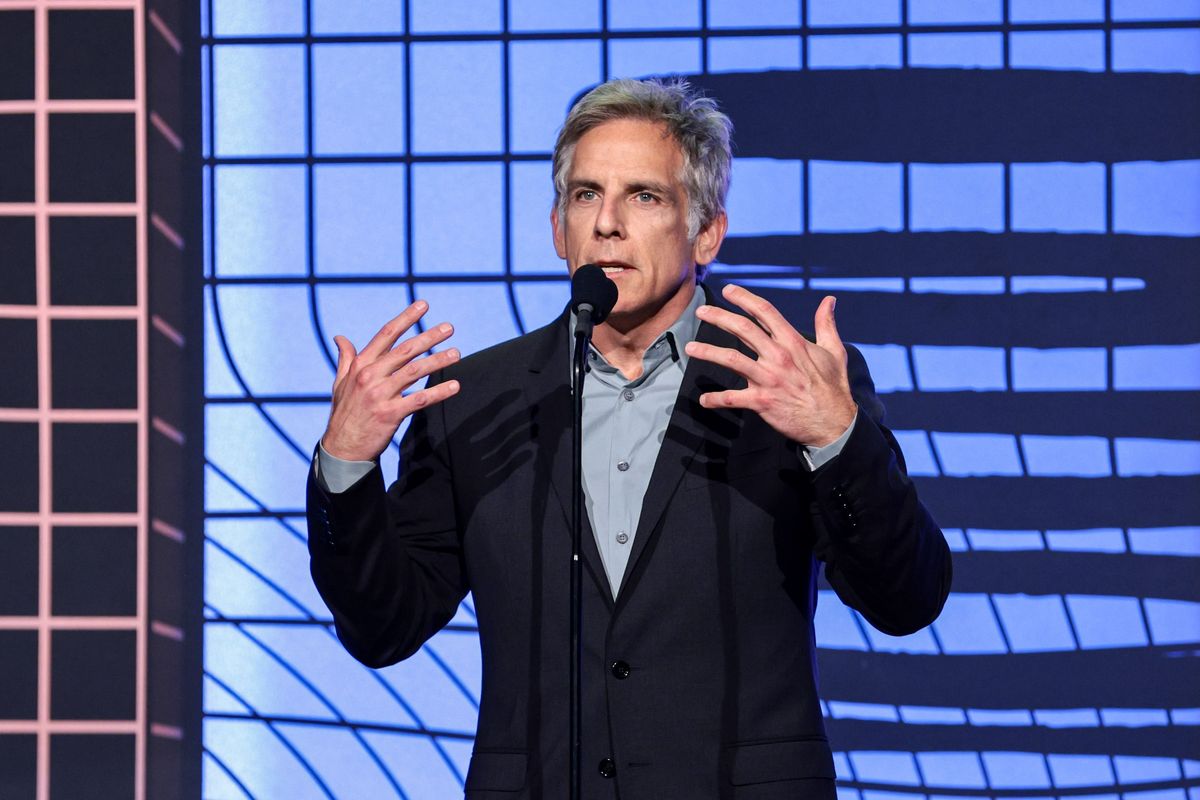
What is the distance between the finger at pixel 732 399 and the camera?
4.74ft

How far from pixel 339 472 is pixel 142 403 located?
1.98 metres

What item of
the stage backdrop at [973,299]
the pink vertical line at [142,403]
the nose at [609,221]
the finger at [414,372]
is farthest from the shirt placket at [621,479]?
the pink vertical line at [142,403]

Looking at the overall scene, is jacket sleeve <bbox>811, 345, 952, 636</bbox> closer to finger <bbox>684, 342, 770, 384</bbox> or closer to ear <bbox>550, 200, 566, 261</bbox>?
finger <bbox>684, 342, 770, 384</bbox>

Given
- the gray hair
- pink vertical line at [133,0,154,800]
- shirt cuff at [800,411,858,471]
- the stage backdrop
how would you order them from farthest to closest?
pink vertical line at [133,0,154,800] → the stage backdrop → the gray hair → shirt cuff at [800,411,858,471]

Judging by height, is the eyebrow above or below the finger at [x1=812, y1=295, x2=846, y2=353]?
above

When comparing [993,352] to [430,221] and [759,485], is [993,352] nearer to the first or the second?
[430,221]

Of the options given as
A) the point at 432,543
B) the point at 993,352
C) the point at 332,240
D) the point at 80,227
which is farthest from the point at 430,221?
the point at 432,543

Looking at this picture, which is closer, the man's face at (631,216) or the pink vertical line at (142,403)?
the man's face at (631,216)

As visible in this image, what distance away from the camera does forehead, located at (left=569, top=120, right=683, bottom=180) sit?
1.80 metres

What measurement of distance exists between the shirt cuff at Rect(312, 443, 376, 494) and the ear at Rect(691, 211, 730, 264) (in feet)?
2.00

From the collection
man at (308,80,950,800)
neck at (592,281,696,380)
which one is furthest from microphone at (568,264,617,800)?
neck at (592,281,696,380)

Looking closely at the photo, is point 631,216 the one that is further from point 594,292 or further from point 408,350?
point 408,350

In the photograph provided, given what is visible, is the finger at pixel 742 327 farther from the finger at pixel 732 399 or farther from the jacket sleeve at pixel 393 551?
the jacket sleeve at pixel 393 551

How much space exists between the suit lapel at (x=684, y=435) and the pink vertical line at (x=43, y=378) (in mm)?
2248
